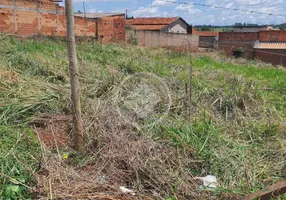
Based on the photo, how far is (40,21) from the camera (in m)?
13.5

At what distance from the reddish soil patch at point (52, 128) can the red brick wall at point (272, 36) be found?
2881cm

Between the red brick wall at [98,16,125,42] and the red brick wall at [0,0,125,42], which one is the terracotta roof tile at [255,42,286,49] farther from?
the red brick wall at [0,0,125,42]

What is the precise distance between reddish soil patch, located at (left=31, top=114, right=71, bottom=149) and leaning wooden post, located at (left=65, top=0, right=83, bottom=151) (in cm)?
29

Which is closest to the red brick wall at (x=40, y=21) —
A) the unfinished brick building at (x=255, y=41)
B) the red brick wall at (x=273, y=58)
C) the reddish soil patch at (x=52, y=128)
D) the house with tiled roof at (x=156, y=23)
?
the reddish soil patch at (x=52, y=128)

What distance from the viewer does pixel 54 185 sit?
234 centimetres

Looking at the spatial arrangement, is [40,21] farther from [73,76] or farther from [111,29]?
[73,76]

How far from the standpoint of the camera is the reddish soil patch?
10.7 ft

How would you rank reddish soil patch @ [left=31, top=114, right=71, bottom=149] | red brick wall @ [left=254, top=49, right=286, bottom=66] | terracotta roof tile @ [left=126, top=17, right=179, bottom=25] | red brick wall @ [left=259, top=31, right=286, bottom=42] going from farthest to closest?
terracotta roof tile @ [left=126, top=17, right=179, bottom=25] → red brick wall @ [left=259, top=31, right=286, bottom=42] → red brick wall @ [left=254, top=49, right=286, bottom=66] → reddish soil patch @ [left=31, top=114, right=71, bottom=149]

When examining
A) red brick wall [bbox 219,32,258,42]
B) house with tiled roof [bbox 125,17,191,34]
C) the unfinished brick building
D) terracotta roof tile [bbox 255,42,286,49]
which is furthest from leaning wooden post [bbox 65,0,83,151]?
red brick wall [bbox 219,32,258,42]

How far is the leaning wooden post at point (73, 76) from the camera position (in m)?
2.69

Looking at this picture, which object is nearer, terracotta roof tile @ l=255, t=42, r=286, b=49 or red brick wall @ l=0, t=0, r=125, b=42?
red brick wall @ l=0, t=0, r=125, b=42

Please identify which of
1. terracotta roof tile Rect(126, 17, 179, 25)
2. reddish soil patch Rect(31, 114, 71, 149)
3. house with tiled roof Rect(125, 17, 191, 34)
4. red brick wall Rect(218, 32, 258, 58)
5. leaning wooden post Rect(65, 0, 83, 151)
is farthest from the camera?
terracotta roof tile Rect(126, 17, 179, 25)

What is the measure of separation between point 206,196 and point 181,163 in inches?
16.4

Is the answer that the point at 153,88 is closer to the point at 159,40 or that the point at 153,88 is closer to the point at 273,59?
the point at 159,40
